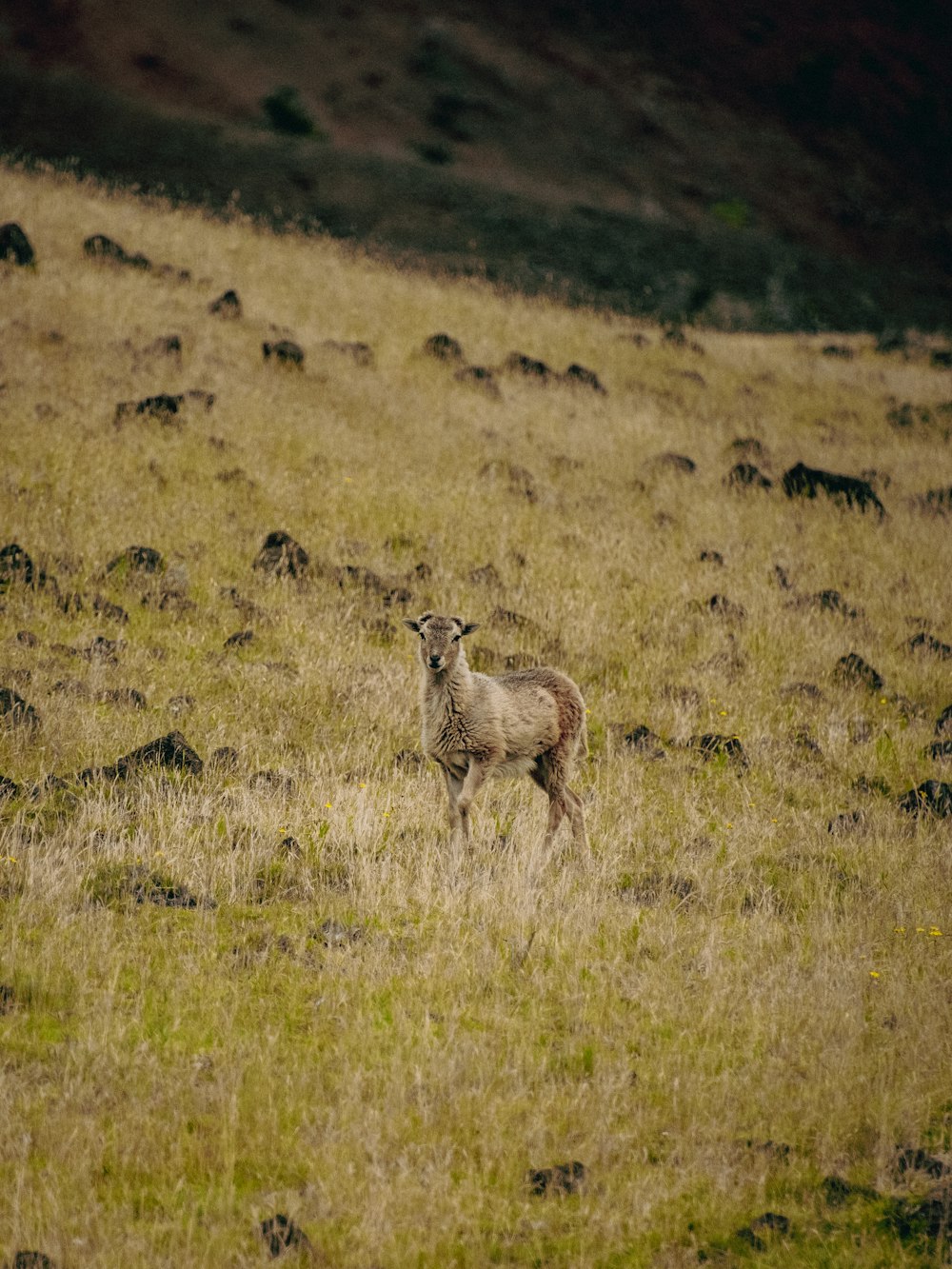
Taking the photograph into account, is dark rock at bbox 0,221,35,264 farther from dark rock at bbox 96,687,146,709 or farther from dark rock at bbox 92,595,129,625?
dark rock at bbox 96,687,146,709

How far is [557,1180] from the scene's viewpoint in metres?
5.32

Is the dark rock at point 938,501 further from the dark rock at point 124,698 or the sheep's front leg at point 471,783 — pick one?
the dark rock at point 124,698

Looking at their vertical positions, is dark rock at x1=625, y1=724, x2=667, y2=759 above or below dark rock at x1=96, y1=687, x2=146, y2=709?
above

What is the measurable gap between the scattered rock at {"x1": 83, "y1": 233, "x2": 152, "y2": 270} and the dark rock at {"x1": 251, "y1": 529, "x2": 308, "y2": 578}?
1317cm

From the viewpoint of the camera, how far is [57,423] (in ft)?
55.5

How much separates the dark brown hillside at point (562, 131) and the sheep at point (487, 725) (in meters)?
30.6

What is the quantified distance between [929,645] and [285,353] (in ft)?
41.2

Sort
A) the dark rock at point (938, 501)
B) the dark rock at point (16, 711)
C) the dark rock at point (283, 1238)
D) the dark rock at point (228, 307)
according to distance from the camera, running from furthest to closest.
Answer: the dark rock at point (228, 307) < the dark rock at point (938, 501) < the dark rock at point (16, 711) < the dark rock at point (283, 1238)

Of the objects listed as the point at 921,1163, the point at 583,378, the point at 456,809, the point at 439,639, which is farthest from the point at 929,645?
the point at 583,378

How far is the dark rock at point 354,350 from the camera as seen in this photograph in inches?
910

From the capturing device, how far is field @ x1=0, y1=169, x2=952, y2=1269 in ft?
17.4

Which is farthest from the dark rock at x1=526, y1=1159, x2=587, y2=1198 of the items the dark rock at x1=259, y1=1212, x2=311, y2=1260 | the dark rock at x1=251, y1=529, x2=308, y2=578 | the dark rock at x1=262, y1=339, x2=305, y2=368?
the dark rock at x1=262, y1=339, x2=305, y2=368

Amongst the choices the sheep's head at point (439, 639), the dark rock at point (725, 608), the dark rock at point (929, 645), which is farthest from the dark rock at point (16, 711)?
the dark rock at point (929, 645)

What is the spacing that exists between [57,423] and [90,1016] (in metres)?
12.3
